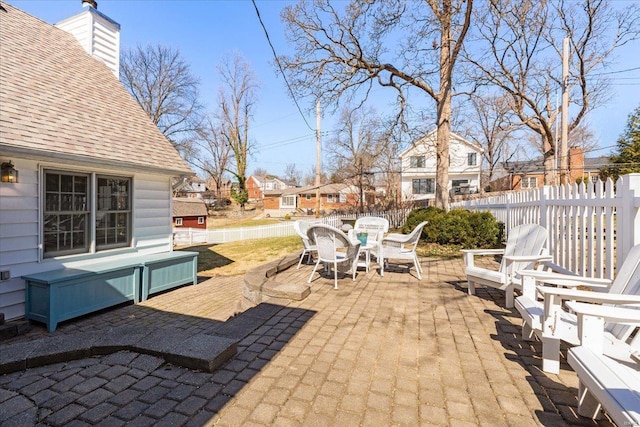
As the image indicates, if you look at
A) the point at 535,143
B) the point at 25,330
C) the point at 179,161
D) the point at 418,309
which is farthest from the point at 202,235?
the point at 535,143

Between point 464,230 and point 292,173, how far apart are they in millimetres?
61756

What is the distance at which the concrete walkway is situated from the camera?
190 centimetres

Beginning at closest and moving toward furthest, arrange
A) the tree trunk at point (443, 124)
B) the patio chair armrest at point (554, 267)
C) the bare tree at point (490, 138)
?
the patio chair armrest at point (554, 267) < the tree trunk at point (443, 124) < the bare tree at point (490, 138)

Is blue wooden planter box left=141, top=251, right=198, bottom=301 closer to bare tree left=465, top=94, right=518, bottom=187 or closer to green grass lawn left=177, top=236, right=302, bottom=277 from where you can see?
green grass lawn left=177, top=236, right=302, bottom=277

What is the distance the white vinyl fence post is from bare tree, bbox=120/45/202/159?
1135 inches

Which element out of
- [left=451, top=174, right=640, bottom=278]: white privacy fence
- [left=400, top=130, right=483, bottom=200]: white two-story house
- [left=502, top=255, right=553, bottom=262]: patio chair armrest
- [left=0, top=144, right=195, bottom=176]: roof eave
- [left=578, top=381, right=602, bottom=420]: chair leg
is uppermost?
[left=400, top=130, right=483, bottom=200]: white two-story house

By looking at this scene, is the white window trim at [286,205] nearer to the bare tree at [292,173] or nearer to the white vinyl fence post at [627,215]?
the bare tree at [292,173]

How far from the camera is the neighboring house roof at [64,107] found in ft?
16.9

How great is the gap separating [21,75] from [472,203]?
12940 millimetres

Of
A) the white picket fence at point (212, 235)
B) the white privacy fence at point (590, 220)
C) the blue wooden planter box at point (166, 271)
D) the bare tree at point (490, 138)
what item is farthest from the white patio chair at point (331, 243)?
the bare tree at point (490, 138)

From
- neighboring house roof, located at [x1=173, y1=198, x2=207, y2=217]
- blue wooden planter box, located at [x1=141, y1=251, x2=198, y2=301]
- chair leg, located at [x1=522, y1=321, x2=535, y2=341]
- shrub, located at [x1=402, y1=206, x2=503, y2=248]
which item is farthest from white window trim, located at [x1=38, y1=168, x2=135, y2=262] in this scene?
neighboring house roof, located at [x1=173, y1=198, x2=207, y2=217]

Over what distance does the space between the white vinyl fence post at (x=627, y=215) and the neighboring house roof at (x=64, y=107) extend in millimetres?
7318

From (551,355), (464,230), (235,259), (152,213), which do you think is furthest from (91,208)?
(464,230)

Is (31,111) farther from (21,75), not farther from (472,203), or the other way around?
(472,203)
